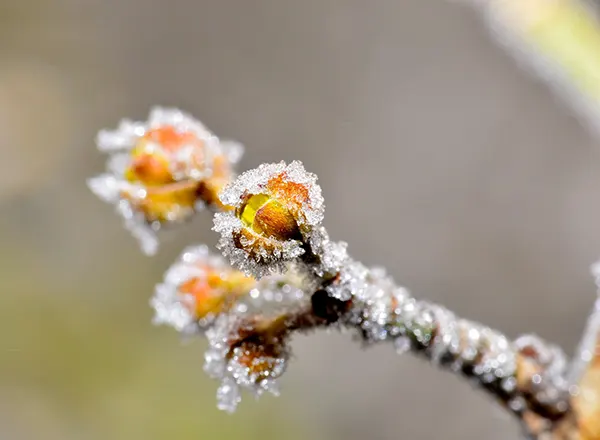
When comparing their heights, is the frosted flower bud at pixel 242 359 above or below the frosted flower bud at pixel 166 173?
below

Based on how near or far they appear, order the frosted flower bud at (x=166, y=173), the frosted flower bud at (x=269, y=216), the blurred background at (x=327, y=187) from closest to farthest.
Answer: the frosted flower bud at (x=269, y=216) → the frosted flower bud at (x=166, y=173) → the blurred background at (x=327, y=187)

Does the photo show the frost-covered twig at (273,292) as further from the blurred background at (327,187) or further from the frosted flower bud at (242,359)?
the blurred background at (327,187)

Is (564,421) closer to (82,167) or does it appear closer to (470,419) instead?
(470,419)

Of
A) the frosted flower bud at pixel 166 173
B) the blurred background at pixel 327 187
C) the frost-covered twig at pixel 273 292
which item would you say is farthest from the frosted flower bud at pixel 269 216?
the blurred background at pixel 327 187

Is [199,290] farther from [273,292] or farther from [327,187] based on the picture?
[327,187]

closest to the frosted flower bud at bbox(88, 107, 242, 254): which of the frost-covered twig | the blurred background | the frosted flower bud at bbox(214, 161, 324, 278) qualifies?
the frost-covered twig

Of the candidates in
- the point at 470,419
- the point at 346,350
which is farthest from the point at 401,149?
the point at 470,419

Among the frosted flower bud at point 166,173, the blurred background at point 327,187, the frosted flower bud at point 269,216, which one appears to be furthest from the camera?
the blurred background at point 327,187
